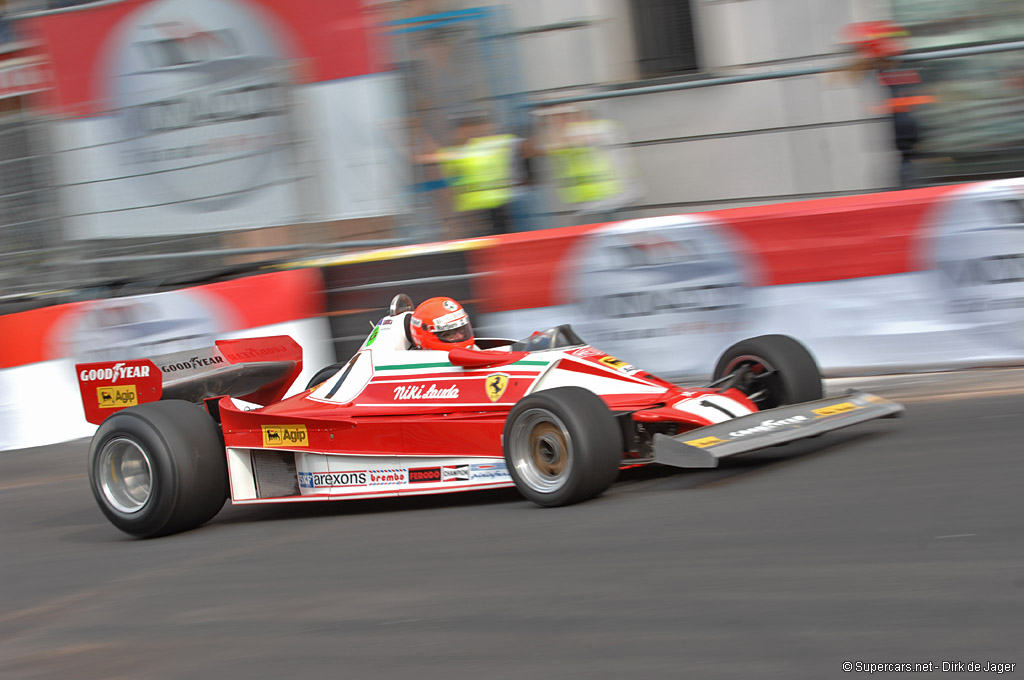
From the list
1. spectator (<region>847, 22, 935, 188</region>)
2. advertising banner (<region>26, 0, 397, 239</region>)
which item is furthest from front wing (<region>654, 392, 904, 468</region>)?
advertising banner (<region>26, 0, 397, 239</region>)

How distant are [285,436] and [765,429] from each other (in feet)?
8.77

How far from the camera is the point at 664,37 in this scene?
14906mm

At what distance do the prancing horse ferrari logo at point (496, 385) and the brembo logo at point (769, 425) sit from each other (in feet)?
4.05

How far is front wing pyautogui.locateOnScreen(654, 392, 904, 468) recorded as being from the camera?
18.6ft

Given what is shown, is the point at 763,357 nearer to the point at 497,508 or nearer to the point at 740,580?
the point at 497,508

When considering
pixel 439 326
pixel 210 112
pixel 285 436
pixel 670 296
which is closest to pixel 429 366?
pixel 439 326

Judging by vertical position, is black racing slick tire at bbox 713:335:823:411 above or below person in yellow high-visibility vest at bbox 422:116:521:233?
below

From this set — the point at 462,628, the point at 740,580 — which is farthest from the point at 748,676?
the point at 462,628

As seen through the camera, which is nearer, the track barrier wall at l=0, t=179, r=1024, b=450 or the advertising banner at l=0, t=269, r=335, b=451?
the track barrier wall at l=0, t=179, r=1024, b=450

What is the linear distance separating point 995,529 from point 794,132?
32.9ft

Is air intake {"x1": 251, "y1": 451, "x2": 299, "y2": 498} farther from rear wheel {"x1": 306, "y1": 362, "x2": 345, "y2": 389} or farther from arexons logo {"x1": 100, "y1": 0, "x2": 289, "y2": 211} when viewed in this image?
arexons logo {"x1": 100, "y1": 0, "x2": 289, "y2": 211}

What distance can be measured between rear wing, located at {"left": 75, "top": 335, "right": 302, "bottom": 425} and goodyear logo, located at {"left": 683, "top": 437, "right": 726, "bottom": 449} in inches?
116

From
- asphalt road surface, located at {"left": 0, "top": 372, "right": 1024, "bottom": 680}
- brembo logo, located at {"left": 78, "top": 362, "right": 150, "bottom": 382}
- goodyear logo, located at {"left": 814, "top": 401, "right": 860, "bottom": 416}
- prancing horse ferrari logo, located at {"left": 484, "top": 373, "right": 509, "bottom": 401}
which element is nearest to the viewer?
asphalt road surface, located at {"left": 0, "top": 372, "right": 1024, "bottom": 680}

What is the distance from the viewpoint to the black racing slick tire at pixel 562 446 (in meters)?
5.66
